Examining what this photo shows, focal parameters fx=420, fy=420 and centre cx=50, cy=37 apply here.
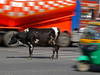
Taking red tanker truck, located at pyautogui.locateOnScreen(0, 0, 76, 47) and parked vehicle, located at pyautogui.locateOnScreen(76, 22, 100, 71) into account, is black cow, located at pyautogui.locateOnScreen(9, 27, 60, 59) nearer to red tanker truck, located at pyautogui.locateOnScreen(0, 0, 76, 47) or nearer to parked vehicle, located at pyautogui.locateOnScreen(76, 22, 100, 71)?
parked vehicle, located at pyautogui.locateOnScreen(76, 22, 100, 71)

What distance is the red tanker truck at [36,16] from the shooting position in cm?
2517

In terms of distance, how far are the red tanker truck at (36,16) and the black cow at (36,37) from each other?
21.8 feet

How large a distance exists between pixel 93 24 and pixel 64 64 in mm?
2887

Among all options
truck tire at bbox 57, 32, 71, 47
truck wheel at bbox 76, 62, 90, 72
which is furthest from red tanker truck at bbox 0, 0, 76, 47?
truck wheel at bbox 76, 62, 90, 72

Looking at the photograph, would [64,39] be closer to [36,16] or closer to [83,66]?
[36,16]

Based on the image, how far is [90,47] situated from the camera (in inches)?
525

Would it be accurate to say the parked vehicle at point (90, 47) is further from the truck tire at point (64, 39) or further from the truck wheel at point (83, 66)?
the truck tire at point (64, 39)

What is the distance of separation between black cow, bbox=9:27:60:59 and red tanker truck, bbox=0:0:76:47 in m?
6.63

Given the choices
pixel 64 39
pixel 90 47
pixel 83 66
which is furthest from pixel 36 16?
pixel 90 47

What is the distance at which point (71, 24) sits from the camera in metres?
26.1

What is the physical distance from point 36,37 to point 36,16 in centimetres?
763

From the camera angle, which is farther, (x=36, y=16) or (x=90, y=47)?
(x=36, y=16)

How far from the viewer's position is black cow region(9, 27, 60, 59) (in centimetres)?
1809

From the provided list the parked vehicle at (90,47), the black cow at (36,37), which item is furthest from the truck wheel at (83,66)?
the black cow at (36,37)
